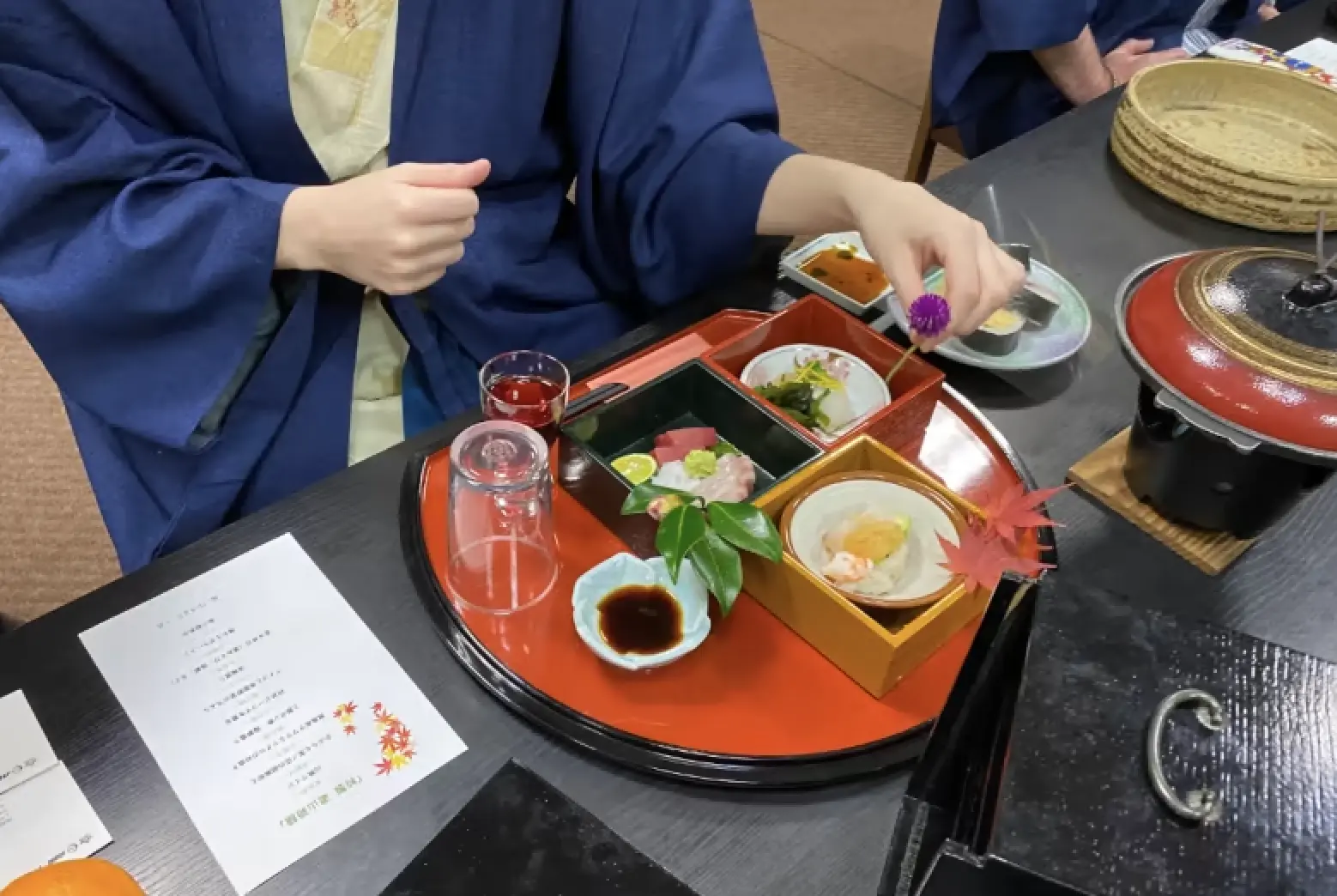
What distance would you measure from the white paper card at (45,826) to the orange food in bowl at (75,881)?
0.06 meters

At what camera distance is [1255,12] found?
6.45 feet

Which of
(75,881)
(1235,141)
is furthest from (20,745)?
(1235,141)

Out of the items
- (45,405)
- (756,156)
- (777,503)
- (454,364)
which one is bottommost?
(45,405)

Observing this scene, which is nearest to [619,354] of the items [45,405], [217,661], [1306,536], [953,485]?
[953,485]

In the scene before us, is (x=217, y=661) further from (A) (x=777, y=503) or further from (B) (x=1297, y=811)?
(B) (x=1297, y=811)

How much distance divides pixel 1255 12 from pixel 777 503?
1729 millimetres

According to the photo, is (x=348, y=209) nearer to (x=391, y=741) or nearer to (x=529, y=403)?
(x=529, y=403)

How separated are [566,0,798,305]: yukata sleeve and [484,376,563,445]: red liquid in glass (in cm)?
24

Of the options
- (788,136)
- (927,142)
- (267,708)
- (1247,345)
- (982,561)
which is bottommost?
(788,136)

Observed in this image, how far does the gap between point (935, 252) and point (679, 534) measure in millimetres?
387

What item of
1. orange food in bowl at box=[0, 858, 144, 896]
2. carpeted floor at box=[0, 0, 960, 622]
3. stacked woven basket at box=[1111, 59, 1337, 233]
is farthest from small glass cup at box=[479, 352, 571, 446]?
carpeted floor at box=[0, 0, 960, 622]

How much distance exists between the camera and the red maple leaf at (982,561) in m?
0.76

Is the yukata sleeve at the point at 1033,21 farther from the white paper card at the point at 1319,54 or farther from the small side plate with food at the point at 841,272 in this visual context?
the small side plate with food at the point at 841,272

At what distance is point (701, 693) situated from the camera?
0.75 metres
